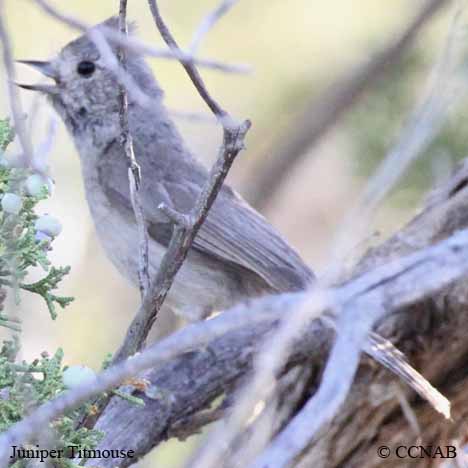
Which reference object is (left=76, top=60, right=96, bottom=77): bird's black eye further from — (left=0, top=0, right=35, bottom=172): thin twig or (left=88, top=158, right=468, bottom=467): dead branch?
(left=0, top=0, right=35, bottom=172): thin twig

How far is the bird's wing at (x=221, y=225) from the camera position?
477 centimetres

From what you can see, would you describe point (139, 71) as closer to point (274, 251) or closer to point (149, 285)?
point (274, 251)

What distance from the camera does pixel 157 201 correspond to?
5.02m

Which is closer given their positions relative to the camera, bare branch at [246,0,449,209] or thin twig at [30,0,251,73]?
thin twig at [30,0,251,73]

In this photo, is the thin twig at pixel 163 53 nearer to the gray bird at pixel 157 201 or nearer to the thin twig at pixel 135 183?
the thin twig at pixel 135 183

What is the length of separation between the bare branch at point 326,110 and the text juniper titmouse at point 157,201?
76cm

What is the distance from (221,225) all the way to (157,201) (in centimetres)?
32

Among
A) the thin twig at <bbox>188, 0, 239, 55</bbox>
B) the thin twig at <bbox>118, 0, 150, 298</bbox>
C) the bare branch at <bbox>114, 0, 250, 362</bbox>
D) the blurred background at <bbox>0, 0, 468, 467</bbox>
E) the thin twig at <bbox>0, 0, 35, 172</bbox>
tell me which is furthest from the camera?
the blurred background at <bbox>0, 0, 468, 467</bbox>

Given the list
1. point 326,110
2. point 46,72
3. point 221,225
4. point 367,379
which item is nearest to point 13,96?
point 367,379

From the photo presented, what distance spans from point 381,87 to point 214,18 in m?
3.65

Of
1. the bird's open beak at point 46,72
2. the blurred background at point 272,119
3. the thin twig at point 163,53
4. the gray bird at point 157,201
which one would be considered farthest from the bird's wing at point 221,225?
the thin twig at point 163,53

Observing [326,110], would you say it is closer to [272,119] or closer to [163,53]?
[272,119]

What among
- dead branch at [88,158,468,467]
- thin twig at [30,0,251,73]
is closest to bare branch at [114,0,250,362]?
thin twig at [30,0,251,73]

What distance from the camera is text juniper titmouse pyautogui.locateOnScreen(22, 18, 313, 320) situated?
486 cm
